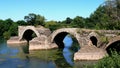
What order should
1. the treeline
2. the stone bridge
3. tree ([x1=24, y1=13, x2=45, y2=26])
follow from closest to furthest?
the stone bridge, the treeline, tree ([x1=24, y1=13, x2=45, y2=26])

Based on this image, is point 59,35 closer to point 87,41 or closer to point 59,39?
point 59,39

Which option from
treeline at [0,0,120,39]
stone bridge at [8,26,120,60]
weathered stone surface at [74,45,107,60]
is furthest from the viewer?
Answer: treeline at [0,0,120,39]

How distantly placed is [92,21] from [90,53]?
154 ft

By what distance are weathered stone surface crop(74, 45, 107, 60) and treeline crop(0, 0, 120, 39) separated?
49.5ft

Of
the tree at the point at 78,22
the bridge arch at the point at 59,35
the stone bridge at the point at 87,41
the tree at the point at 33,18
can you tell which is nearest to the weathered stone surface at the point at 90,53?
the stone bridge at the point at 87,41

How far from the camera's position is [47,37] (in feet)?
185

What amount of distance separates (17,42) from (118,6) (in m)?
28.5

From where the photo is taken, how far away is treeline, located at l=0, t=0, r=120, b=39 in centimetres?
5416

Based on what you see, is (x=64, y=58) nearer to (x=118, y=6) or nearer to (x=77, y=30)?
(x=77, y=30)

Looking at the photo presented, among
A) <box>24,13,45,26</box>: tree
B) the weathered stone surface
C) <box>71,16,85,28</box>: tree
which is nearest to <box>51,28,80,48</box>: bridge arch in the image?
the weathered stone surface

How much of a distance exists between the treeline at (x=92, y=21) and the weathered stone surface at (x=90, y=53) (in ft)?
49.5

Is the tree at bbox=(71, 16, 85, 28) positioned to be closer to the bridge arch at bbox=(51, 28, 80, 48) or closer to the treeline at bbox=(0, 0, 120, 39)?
the treeline at bbox=(0, 0, 120, 39)

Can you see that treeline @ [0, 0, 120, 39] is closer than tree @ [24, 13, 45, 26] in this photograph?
Yes

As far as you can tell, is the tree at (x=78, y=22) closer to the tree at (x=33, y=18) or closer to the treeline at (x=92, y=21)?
the treeline at (x=92, y=21)
